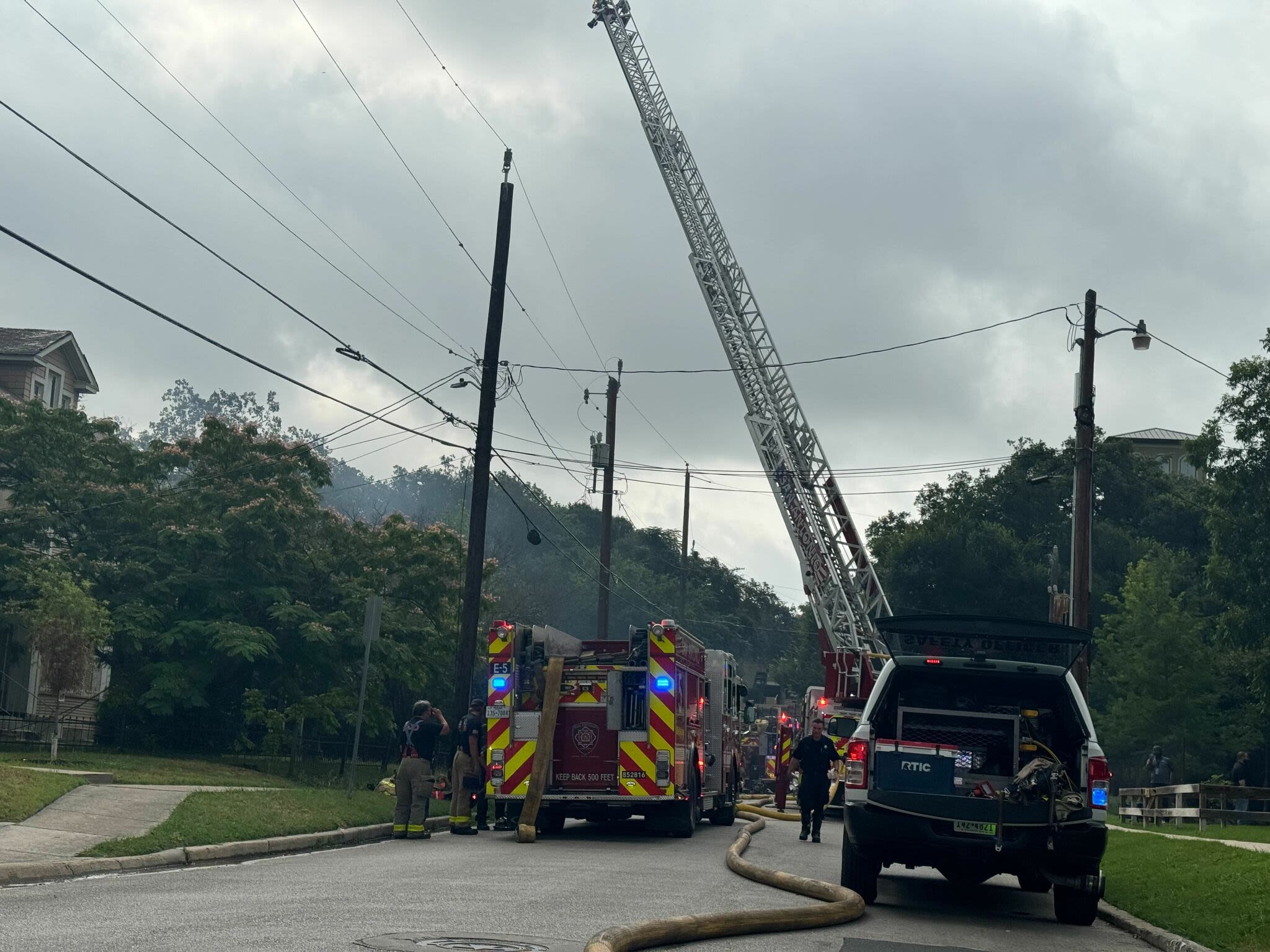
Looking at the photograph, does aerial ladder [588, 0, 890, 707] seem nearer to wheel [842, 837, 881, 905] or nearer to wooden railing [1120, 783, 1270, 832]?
wooden railing [1120, 783, 1270, 832]

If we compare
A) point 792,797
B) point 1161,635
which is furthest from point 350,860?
point 1161,635

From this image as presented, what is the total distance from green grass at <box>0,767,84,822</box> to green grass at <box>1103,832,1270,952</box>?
35.4 ft

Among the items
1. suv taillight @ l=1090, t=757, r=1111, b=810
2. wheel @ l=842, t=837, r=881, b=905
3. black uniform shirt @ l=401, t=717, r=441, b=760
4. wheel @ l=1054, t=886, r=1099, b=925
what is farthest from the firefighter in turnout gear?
suv taillight @ l=1090, t=757, r=1111, b=810

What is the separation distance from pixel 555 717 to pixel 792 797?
61.2 feet

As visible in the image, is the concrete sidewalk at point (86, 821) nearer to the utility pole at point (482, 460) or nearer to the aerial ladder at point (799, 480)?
the utility pole at point (482, 460)

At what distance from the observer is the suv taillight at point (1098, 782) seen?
11.7 m

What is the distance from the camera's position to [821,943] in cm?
959

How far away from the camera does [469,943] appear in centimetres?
850

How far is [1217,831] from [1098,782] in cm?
1201

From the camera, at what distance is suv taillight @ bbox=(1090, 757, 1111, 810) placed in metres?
11.7

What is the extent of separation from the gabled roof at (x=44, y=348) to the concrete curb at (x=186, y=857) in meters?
26.7

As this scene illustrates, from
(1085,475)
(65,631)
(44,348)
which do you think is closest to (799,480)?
(1085,475)

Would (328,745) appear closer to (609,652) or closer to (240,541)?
(240,541)

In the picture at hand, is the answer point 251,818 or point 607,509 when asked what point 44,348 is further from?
point 251,818
